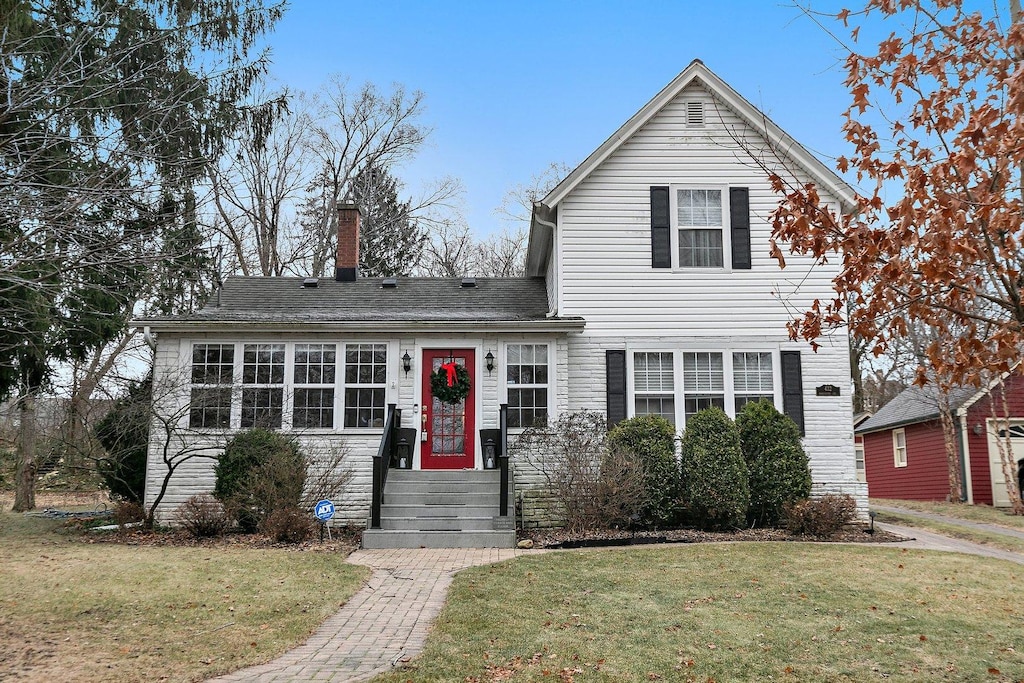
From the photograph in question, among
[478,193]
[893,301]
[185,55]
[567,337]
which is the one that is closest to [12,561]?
[185,55]

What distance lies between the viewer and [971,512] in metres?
→ 19.2

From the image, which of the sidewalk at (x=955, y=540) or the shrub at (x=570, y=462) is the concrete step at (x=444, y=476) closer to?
the shrub at (x=570, y=462)

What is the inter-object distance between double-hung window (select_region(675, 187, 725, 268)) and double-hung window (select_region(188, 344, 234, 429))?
27.4ft

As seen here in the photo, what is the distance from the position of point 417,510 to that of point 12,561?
17.6 ft

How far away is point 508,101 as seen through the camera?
84.9 feet

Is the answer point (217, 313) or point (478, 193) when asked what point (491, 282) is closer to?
point (217, 313)

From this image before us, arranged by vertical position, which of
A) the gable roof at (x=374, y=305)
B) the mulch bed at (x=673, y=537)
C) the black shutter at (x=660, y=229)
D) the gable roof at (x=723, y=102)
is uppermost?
the gable roof at (x=723, y=102)

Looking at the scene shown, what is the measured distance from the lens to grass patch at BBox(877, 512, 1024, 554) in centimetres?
1339

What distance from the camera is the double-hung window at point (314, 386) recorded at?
566 inches

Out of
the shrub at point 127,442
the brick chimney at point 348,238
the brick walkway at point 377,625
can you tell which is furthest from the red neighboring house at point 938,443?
the shrub at point 127,442

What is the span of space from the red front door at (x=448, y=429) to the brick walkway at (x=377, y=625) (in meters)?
3.47

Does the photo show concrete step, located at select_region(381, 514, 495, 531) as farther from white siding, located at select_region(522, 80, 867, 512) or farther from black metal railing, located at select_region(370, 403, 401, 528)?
white siding, located at select_region(522, 80, 867, 512)

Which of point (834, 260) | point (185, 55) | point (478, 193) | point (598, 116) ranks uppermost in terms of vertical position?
point (478, 193)

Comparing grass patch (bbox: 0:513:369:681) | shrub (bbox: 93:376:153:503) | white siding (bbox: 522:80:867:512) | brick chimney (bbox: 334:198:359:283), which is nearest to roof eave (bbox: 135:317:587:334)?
white siding (bbox: 522:80:867:512)
